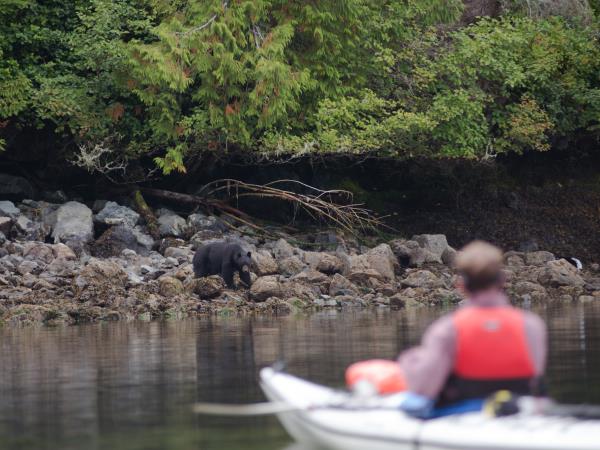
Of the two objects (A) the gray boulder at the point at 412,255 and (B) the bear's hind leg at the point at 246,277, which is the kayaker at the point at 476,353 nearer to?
(B) the bear's hind leg at the point at 246,277

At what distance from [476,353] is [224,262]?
1403 centimetres

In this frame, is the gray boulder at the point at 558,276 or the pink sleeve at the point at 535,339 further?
the gray boulder at the point at 558,276

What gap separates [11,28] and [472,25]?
1116cm

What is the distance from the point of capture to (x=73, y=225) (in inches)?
938

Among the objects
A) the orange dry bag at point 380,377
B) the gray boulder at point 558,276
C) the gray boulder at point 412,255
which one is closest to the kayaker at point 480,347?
the orange dry bag at point 380,377

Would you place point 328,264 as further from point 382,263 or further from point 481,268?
point 481,268

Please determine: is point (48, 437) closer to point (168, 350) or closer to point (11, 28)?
point (168, 350)

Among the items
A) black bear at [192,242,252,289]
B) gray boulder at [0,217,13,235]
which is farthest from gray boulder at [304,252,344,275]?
gray boulder at [0,217,13,235]

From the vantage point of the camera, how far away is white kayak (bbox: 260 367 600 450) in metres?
5.59

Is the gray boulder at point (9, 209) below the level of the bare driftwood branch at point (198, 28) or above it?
below

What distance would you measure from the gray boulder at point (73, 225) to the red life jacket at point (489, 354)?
17.9 metres

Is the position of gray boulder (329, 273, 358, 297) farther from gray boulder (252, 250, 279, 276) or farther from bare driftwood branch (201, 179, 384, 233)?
bare driftwood branch (201, 179, 384, 233)

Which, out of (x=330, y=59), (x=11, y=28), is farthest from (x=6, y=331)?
(x=330, y=59)

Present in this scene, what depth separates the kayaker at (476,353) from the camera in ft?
19.4
